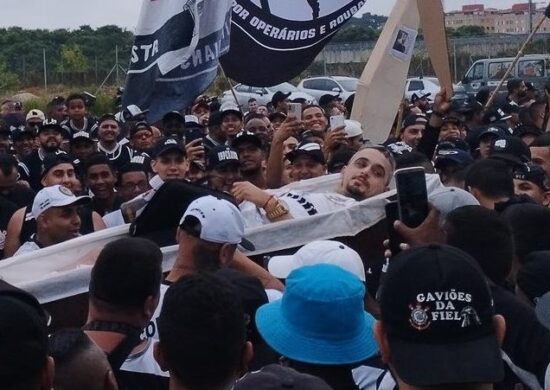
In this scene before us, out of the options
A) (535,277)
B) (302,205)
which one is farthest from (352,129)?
(535,277)

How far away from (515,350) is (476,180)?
232 cm

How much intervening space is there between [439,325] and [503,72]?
26075 mm

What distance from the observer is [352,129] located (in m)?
8.62

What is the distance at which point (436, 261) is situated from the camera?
2561 mm

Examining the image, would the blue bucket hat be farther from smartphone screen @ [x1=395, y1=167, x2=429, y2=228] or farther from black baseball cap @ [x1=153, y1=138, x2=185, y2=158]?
black baseball cap @ [x1=153, y1=138, x2=185, y2=158]

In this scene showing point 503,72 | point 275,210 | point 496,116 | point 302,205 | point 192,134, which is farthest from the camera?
point 503,72

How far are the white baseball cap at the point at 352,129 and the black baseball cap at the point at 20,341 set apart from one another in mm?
6114

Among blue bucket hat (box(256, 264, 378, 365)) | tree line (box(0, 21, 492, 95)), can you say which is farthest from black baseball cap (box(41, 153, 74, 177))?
tree line (box(0, 21, 492, 95))

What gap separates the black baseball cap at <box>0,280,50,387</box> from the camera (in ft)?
7.90

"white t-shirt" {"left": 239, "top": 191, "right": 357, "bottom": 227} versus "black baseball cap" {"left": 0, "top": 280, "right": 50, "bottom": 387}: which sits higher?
"black baseball cap" {"left": 0, "top": 280, "right": 50, "bottom": 387}

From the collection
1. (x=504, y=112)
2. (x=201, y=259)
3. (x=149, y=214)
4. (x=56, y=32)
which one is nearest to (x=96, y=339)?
(x=201, y=259)

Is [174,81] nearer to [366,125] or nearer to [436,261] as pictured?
[366,125]

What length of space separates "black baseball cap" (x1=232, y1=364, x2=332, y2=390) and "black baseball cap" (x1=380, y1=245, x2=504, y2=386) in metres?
0.26

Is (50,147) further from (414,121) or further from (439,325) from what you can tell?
(439,325)
